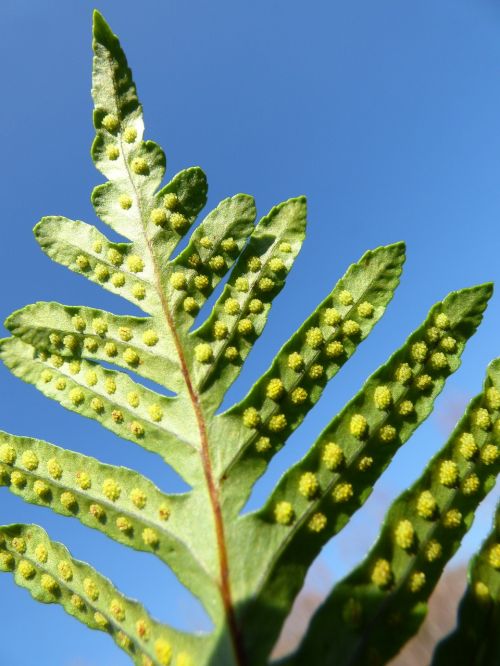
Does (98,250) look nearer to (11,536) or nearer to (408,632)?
(11,536)

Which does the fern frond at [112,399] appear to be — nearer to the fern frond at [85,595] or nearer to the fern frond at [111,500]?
the fern frond at [111,500]

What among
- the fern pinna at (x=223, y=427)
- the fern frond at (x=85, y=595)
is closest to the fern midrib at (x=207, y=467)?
the fern pinna at (x=223, y=427)

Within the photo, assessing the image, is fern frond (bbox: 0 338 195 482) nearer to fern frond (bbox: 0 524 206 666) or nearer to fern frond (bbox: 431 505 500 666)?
fern frond (bbox: 0 524 206 666)

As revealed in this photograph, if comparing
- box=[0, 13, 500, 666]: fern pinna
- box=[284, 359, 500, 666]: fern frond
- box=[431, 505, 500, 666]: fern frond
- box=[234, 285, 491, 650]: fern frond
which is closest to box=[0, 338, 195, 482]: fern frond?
box=[0, 13, 500, 666]: fern pinna

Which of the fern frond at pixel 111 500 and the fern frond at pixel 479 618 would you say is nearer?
the fern frond at pixel 479 618

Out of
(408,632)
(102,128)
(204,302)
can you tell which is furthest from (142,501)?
(102,128)

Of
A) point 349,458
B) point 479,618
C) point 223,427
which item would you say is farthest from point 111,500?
point 479,618

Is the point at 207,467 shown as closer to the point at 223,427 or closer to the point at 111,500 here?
the point at 223,427
